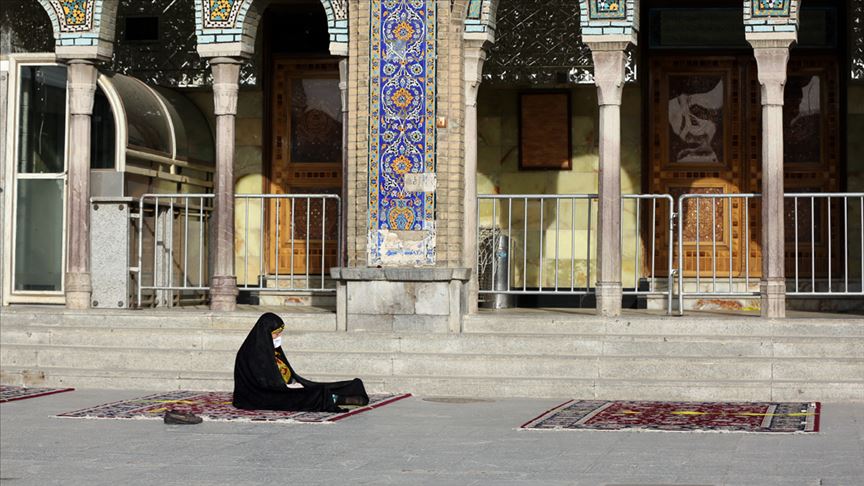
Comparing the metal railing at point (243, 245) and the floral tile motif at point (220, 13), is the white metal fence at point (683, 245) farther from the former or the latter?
the floral tile motif at point (220, 13)

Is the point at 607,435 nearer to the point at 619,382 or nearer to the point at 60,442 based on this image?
the point at 619,382

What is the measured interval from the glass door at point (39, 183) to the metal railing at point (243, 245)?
0.98 meters

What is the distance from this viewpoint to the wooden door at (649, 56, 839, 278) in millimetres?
15609

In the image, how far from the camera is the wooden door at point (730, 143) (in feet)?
51.2

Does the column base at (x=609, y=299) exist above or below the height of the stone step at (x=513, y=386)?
above

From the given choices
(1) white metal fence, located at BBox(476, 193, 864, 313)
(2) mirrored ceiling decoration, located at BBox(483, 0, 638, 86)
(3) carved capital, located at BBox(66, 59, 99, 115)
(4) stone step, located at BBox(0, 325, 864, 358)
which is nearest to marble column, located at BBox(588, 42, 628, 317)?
(4) stone step, located at BBox(0, 325, 864, 358)

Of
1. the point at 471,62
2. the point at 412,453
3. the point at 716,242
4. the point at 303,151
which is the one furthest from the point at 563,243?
the point at 412,453

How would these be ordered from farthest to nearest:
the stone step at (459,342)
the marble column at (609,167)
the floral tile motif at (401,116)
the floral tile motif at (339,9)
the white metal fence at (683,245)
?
the white metal fence at (683,245) < the floral tile motif at (339,9) < the floral tile motif at (401,116) < the marble column at (609,167) < the stone step at (459,342)

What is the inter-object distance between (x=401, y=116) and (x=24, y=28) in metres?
4.89

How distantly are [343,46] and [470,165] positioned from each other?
64.5 inches

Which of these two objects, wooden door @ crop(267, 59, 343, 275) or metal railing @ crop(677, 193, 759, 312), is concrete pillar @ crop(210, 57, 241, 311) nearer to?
wooden door @ crop(267, 59, 343, 275)

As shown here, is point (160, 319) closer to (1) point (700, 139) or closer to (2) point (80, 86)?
(2) point (80, 86)

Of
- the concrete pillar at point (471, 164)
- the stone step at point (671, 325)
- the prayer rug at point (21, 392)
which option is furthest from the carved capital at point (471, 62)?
the prayer rug at point (21, 392)

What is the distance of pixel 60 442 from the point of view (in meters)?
9.27
